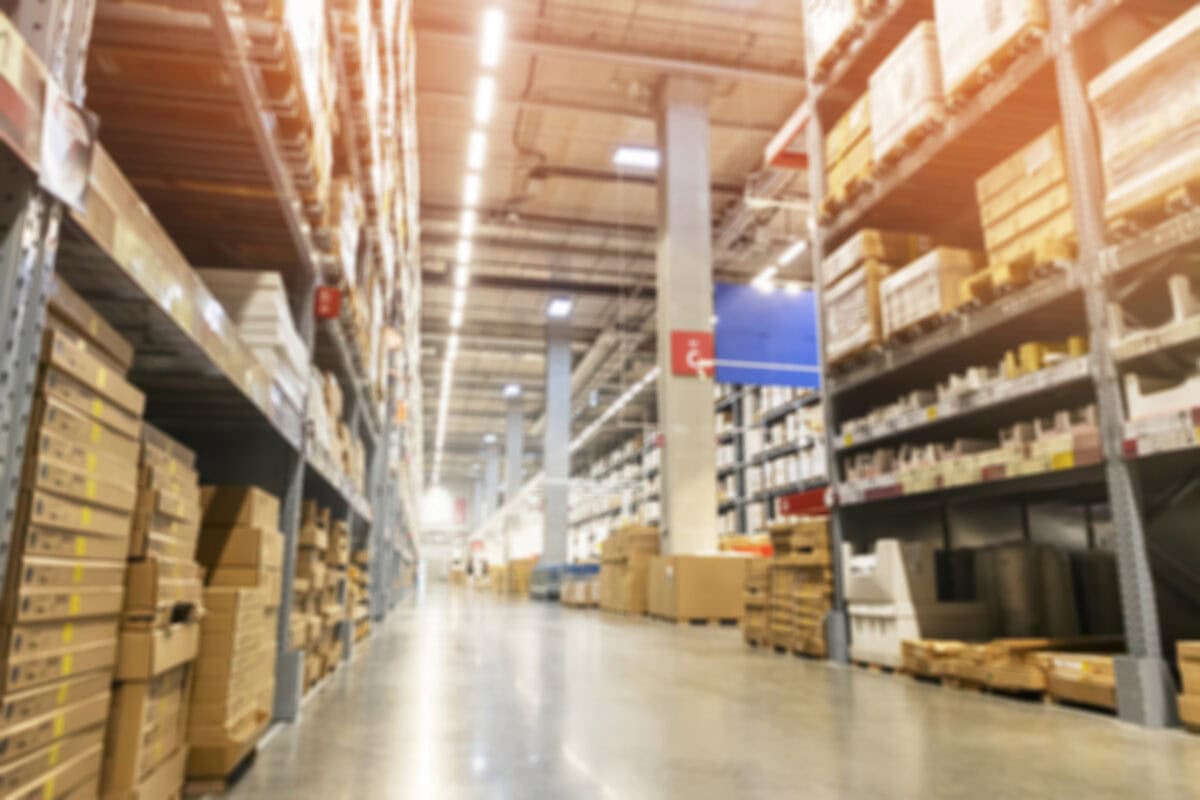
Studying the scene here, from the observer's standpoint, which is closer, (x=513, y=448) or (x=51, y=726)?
(x=51, y=726)

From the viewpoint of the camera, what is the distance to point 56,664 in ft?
5.28

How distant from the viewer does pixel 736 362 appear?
38.3 ft

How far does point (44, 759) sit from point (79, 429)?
656 millimetres

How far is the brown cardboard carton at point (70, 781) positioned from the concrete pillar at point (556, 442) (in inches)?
813

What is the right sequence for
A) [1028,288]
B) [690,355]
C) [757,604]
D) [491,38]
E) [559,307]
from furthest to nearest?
[559,307], [690,355], [491,38], [757,604], [1028,288]

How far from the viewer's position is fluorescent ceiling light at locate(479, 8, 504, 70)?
10961mm

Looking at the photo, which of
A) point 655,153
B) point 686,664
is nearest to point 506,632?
point 686,664

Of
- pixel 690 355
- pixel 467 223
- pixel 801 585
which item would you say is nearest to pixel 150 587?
pixel 801 585

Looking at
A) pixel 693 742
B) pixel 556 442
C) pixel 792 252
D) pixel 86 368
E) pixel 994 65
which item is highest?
pixel 792 252

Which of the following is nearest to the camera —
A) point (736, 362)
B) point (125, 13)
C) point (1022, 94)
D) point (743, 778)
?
point (125, 13)

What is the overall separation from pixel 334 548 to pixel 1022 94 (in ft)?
18.1

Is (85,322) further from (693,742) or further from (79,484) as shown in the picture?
(693,742)

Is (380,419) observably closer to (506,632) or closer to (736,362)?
(506,632)

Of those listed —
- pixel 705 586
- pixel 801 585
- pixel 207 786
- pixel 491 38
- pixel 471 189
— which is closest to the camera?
pixel 207 786
